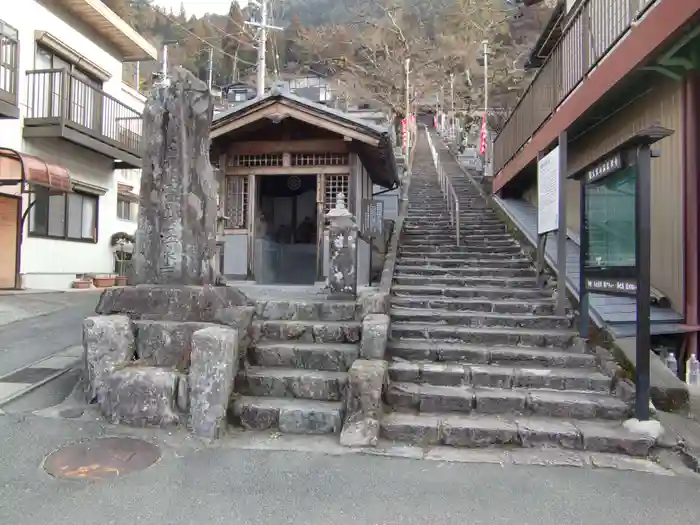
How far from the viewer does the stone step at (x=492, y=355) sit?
19.7 feet

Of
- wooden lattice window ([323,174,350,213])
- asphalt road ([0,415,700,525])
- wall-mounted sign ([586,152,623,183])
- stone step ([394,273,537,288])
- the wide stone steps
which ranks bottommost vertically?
asphalt road ([0,415,700,525])

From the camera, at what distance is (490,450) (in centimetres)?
458

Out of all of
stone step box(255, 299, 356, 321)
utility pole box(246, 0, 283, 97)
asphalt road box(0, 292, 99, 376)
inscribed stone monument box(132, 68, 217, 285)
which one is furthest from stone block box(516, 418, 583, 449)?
utility pole box(246, 0, 283, 97)

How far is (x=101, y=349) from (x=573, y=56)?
9.45 metres

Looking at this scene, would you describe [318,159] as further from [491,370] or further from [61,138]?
[61,138]

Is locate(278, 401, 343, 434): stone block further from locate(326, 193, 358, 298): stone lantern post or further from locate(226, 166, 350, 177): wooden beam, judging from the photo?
locate(226, 166, 350, 177): wooden beam

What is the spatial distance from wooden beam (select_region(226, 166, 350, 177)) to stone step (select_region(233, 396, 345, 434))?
655 cm

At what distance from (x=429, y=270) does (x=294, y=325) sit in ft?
13.5

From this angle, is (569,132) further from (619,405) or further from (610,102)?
(619,405)

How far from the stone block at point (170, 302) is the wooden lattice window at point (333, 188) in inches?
211

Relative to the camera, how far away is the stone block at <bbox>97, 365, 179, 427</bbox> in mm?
4934

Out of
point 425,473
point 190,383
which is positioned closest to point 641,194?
point 425,473

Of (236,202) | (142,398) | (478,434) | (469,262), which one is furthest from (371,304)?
(236,202)

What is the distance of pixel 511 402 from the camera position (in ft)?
17.0
